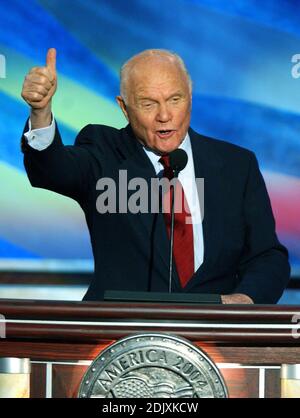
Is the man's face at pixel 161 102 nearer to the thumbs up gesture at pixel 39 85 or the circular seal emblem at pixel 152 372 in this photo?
the thumbs up gesture at pixel 39 85

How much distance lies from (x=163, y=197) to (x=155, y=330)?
684 mm

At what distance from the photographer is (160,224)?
242 centimetres

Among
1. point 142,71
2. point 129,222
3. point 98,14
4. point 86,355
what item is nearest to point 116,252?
point 129,222

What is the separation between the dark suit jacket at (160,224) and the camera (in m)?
2.41

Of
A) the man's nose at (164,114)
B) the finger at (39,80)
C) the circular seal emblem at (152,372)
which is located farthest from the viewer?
the man's nose at (164,114)

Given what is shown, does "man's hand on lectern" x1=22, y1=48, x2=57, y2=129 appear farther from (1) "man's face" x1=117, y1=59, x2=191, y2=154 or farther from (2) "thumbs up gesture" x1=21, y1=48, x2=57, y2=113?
(1) "man's face" x1=117, y1=59, x2=191, y2=154

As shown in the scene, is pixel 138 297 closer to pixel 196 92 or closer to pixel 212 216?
pixel 212 216

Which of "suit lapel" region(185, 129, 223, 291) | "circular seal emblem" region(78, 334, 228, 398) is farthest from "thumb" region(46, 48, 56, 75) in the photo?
"circular seal emblem" region(78, 334, 228, 398)

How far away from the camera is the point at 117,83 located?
3.56 metres

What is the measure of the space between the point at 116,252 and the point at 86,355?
0.69m

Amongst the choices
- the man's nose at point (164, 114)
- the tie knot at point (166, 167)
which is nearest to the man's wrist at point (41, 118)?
the tie knot at point (166, 167)

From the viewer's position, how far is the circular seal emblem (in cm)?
180

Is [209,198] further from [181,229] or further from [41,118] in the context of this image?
[41,118]

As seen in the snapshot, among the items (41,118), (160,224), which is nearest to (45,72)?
(41,118)
